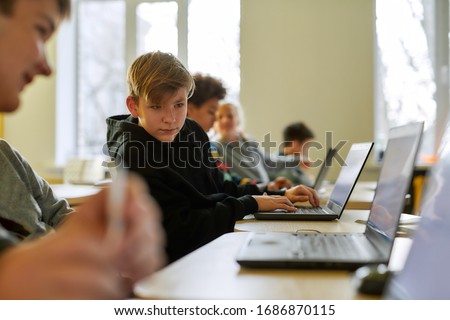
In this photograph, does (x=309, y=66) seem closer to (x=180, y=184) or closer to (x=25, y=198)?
(x=180, y=184)

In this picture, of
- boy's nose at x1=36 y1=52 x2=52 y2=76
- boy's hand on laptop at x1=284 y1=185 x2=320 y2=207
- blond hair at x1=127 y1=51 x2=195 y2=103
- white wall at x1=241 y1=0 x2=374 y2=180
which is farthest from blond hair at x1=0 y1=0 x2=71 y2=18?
white wall at x1=241 y1=0 x2=374 y2=180

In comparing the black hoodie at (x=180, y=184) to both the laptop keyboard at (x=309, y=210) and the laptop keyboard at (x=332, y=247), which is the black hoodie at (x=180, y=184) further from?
the laptop keyboard at (x=332, y=247)

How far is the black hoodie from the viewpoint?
4.19 feet

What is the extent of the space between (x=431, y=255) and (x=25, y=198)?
0.92 m

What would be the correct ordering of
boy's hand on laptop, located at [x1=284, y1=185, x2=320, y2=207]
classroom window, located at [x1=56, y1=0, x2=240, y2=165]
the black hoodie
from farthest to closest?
classroom window, located at [x1=56, y1=0, x2=240, y2=165] → boy's hand on laptop, located at [x1=284, y1=185, x2=320, y2=207] → the black hoodie

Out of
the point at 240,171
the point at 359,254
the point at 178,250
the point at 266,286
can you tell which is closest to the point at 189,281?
the point at 266,286

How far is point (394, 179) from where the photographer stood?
3.17ft

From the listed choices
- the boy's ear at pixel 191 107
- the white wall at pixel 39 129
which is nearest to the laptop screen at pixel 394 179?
the boy's ear at pixel 191 107

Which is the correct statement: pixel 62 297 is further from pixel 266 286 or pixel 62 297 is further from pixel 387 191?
pixel 387 191

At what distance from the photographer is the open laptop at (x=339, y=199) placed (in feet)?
4.69

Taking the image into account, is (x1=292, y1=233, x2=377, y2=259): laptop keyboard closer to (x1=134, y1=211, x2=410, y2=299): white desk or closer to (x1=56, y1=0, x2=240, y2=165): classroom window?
(x1=134, y1=211, x2=410, y2=299): white desk

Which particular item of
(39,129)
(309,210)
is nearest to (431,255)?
(309,210)

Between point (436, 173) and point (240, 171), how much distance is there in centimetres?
236

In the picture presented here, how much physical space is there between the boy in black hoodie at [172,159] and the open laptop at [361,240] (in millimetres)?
291
